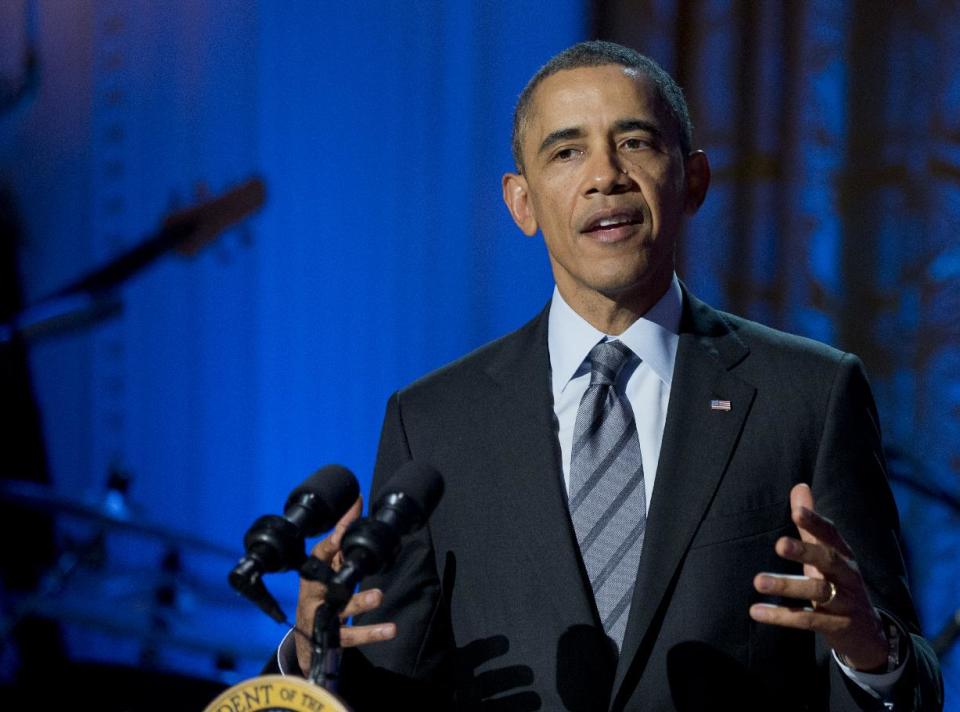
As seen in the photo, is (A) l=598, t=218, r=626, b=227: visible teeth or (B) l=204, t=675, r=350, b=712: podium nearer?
(B) l=204, t=675, r=350, b=712: podium

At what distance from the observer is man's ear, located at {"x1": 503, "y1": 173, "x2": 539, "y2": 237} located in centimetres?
164

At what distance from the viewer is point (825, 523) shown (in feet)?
3.65

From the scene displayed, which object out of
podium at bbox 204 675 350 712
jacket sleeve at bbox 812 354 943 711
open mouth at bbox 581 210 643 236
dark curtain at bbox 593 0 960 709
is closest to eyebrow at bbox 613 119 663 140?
open mouth at bbox 581 210 643 236

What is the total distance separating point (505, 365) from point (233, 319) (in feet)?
4.96

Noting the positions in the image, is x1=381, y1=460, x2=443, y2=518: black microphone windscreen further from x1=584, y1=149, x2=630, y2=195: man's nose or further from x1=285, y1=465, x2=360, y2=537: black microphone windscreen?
x1=584, y1=149, x2=630, y2=195: man's nose

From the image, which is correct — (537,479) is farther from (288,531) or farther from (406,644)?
(288,531)

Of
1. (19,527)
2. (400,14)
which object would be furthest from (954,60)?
(19,527)

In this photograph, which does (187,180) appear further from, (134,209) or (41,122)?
(41,122)

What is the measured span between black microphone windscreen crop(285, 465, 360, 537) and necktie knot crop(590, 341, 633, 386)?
42cm

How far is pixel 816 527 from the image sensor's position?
110cm

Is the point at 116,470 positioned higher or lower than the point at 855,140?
lower

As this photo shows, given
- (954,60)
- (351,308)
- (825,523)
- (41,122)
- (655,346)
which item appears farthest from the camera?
(41,122)

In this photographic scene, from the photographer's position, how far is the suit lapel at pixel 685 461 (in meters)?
1.28

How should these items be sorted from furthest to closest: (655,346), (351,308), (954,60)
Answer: (351,308) → (954,60) → (655,346)
